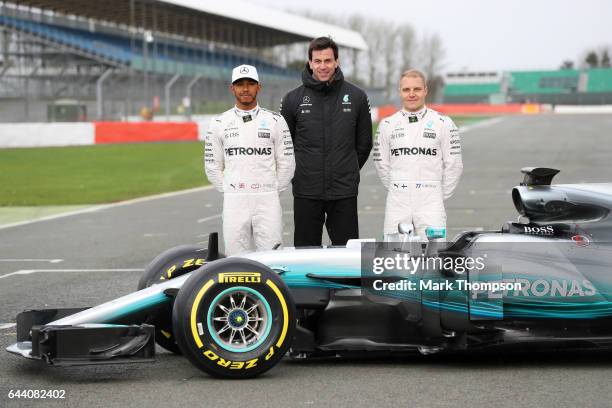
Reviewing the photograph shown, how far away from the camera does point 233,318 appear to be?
16.2 ft

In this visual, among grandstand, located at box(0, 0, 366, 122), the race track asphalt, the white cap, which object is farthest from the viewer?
grandstand, located at box(0, 0, 366, 122)

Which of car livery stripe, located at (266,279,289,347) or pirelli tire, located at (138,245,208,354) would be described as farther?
pirelli tire, located at (138,245,208,354)

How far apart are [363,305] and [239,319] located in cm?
69

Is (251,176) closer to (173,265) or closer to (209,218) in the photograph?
(173,265)

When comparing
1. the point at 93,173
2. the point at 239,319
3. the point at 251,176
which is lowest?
the point at 93,173

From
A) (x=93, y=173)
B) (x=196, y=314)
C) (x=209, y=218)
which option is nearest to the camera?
(x=196, y=314)

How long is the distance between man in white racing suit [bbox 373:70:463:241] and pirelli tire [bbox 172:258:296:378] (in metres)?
1.46

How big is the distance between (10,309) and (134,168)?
56.4 feet

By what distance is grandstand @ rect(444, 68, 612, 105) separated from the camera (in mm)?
123188

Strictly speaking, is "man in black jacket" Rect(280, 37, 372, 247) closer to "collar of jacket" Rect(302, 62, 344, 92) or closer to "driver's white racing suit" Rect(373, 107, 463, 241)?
"collar of jacket" Rect(302, 62, 344, 92)

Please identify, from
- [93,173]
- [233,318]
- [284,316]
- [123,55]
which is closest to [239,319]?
[233,318]

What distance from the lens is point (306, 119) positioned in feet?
21.7

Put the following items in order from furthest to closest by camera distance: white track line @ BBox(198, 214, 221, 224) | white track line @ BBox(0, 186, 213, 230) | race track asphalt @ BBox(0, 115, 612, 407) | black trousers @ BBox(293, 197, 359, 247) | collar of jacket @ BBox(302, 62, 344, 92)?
1. white track line @ BBox(0, 186, 213, 230)
2. white track line @ BBox(198, 214, 221, 224)
3. black trousers @ BBox(293, 197, 359, 247)
4. collar of jacket @ BBox(302, 62, 344, 92)
5. race track asphalt @ BBox(0, 115, 612, 407)

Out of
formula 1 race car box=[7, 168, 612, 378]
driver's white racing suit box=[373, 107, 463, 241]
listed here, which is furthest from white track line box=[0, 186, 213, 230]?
formula 1 race car box=[7, 168, 612, 378]
